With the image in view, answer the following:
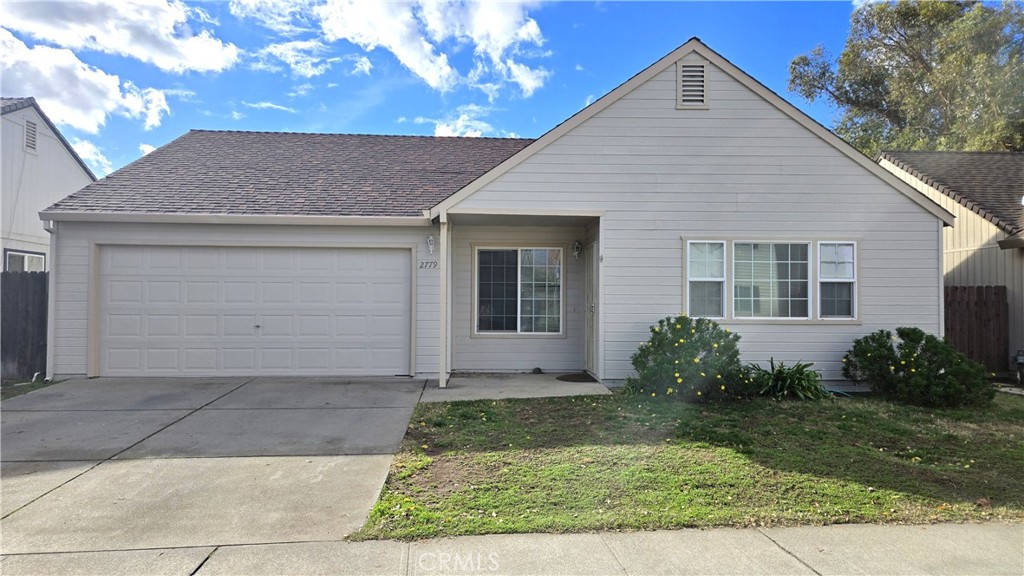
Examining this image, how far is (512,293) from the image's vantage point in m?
10.3

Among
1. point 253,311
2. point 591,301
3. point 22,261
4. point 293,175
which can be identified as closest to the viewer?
point 253,311

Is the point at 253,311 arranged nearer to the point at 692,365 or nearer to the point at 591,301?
the point at 591,301

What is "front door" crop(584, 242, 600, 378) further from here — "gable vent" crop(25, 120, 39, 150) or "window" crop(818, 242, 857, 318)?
"gable vent" crop(25, 120, 39, 150)

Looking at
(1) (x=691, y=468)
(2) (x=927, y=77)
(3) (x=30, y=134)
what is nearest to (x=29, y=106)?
(3) (x=30, y=134)

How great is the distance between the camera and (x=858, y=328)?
8844 mm

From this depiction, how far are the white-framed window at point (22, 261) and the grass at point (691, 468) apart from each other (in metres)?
13.0

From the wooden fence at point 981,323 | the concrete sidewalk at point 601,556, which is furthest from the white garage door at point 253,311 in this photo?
the wooden fence at point 981,323

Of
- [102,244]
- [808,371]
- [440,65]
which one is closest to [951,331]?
[808,371]

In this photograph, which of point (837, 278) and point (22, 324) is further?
point (22, 324)

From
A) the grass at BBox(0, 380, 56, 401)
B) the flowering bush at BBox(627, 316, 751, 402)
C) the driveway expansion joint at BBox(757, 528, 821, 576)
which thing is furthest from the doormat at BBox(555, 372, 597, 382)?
the grass at BBox(0, 380, 56, 401)

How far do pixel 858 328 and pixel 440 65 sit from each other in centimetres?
1039

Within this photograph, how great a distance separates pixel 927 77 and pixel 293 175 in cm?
2590

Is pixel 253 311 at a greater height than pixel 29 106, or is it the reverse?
pixel 29 106

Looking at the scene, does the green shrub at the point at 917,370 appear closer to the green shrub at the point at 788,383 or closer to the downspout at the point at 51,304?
the green shrub at the point at 788,383
